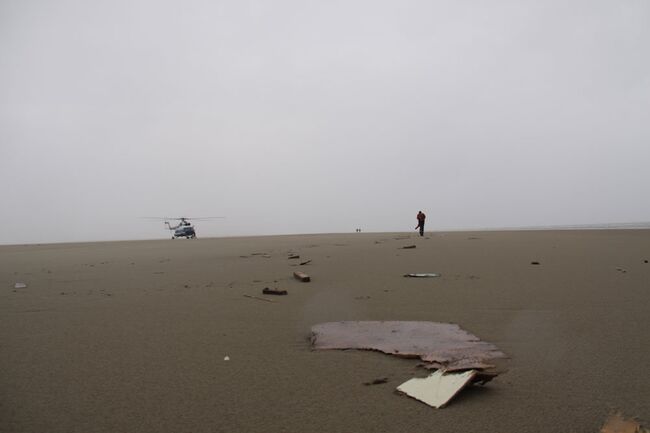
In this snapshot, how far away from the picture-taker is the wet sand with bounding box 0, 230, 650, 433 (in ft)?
6.31

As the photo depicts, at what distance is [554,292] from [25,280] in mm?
7393

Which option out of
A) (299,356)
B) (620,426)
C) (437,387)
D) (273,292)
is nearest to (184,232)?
(273,292)

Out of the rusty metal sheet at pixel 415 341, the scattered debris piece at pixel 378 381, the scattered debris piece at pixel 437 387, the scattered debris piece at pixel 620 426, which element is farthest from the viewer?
the rusty metal sheet at pixel 415 341

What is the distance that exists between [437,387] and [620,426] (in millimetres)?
740

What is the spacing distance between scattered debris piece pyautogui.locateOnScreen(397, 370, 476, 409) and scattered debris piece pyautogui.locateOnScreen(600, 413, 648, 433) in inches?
22.6

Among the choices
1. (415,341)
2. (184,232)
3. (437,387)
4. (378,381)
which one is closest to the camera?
(437,387)

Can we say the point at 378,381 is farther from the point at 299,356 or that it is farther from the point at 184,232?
the point at 184,232

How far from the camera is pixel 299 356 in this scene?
110 inches

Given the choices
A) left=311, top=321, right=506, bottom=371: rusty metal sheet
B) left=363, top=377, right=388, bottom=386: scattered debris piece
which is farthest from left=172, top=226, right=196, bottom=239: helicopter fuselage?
left=363, top=377, right=388, bottom=386: scattered debris piece

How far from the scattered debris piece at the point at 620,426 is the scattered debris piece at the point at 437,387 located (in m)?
0.57

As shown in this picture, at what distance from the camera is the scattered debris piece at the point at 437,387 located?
2041 millimetres

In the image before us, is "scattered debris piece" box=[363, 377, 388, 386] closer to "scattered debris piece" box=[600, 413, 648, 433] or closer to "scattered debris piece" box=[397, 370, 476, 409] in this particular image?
"scattered debris piece" box=[397, 370, 476, 409]

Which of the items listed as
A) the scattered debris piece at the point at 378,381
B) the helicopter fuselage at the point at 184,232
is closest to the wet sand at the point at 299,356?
the scattered debris piece at the point at 378,381

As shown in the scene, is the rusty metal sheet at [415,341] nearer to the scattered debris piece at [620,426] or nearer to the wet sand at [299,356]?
the wet sand at [299,356]
